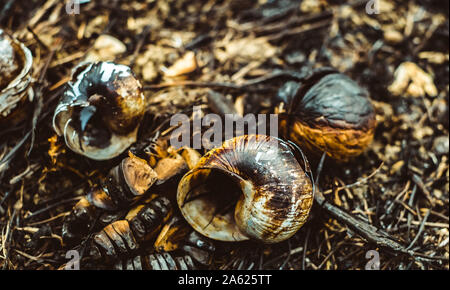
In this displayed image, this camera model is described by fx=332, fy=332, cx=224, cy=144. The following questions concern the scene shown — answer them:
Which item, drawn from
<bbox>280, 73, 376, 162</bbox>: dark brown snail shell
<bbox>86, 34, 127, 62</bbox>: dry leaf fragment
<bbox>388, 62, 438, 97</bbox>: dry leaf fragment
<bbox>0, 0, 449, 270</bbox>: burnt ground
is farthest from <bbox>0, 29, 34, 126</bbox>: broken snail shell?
<bbox>388, 62, 438, 97</bbox>: dry leaf fragment

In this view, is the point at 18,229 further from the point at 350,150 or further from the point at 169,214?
the point at 350,150

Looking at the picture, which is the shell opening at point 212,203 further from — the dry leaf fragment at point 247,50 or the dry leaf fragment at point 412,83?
the dry leaf fragment at point 412,83

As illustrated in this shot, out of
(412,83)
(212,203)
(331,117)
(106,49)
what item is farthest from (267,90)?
(106,49)

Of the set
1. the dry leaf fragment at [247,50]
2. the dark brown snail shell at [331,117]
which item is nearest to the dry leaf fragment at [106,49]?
the dry leaf fragment at [247,50]

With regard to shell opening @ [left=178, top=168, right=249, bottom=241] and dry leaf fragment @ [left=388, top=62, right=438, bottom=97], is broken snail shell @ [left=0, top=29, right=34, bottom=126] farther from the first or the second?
dry leaf fragment @ [left=388, top=62, right=438, bottom=97]
